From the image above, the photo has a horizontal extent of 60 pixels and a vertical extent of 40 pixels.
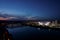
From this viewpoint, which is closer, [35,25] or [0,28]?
[0,28]

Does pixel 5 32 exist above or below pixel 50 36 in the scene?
above

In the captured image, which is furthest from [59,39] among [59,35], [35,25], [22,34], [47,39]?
[22,34]

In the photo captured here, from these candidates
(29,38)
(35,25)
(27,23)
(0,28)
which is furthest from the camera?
(29,38)

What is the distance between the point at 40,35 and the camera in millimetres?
12109

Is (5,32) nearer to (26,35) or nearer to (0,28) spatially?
(0,28)

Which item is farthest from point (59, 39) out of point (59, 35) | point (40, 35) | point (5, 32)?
point (5, 32)

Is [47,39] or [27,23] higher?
[27,23]

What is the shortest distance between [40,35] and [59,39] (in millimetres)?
2116

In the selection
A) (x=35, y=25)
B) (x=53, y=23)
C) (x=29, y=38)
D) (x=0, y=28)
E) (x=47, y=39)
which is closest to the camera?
(x=0, y=28)

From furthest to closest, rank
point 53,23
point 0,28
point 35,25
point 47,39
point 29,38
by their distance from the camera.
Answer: point 29,38 < point 47,39 < point 53,23 < point 35,25 < point 0,28

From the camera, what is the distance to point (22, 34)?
12898 millimetres

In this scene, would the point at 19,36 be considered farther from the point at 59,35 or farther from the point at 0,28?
the point at 0,28

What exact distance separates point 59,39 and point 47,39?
1193 millimetres

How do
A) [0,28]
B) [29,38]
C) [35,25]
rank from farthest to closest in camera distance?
[29,38] < [35,25] < [0,28]
